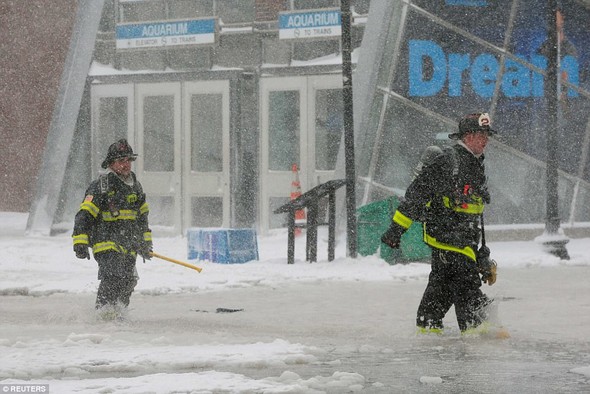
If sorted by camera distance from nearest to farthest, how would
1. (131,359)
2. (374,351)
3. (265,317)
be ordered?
(131,359)
(374,351)
(265,317)

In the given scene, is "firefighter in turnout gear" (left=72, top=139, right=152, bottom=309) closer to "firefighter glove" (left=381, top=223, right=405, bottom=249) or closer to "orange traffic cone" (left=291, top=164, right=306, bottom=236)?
"firefighter glove" (left=381, top=223, right=405, bottom=249)

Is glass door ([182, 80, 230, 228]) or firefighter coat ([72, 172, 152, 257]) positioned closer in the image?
firefighter coat ([72, 172, 152, 257])

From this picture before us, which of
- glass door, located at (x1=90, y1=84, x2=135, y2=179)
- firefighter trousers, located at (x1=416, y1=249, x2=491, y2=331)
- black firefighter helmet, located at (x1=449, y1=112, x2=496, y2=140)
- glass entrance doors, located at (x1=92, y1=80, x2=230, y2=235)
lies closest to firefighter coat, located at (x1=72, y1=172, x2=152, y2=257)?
firefighter trousers, located at (x1=416, y1=249, x2=491, y2=331)

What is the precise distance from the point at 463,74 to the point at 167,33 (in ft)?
21.2

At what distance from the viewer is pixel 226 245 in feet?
62.2

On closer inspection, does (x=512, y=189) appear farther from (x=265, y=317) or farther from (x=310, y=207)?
(x=265, y=317)

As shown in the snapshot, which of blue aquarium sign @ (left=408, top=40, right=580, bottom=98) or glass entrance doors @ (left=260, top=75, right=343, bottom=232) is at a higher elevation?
blue aquarium sign @ (left=408, top=40, right=580, bottom=98)

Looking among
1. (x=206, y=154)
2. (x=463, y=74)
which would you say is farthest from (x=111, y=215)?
(x=206, y=154)

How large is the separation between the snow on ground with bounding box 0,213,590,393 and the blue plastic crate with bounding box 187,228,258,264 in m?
0.30

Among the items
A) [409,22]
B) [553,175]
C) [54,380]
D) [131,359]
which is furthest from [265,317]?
[409,22]

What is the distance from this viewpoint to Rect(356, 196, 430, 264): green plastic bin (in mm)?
19094

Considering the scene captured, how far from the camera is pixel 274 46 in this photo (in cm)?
2570

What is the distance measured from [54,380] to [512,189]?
17.2 metres

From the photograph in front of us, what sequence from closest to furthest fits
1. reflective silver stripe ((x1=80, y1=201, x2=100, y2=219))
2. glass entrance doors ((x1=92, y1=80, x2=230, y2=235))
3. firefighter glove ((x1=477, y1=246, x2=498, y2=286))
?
firefighter glove ((x1=477, y1=246, x2=498, y2=286)) → reflective silver stripe ((x1=80, y1=201, x2=100, y2=219)) → glass entrance doors ((x1=92, y1=80, x2=230, y2=235))
